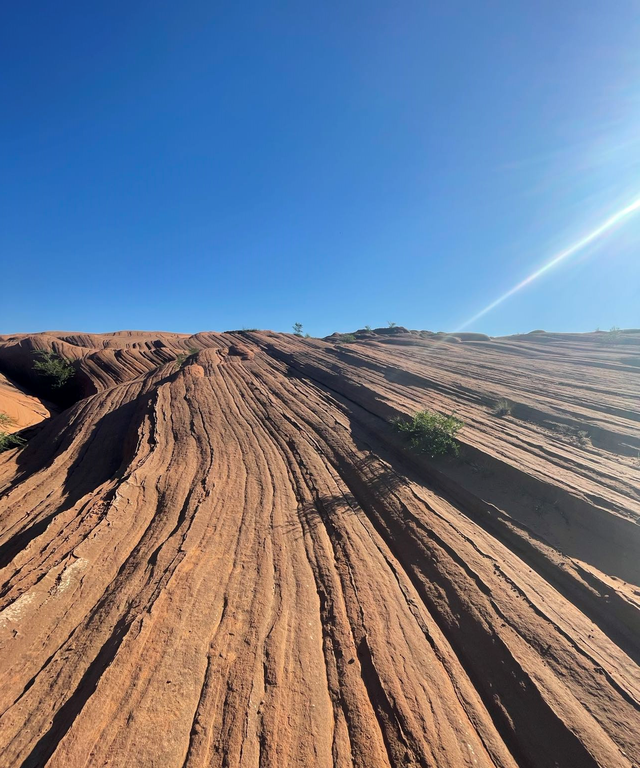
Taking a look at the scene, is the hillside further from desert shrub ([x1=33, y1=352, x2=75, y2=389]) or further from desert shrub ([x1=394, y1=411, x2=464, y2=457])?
desert shrub ([x1=33, y1=352, x2=75, y2=389])

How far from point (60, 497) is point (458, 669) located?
8916mm

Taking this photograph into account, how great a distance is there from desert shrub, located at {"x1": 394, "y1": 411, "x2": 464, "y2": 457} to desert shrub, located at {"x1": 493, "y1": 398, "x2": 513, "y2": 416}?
2783 mm

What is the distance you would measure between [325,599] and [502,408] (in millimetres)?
9764

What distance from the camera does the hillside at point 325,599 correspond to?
10.1 ft

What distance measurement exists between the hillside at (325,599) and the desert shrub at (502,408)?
1046mm

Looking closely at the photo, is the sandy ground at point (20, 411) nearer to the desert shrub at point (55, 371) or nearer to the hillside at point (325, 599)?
the desert shrub at point (55, 371)

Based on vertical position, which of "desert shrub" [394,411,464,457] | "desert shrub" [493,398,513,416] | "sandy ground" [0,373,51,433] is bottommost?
"sandy ground" [0,373,51,433]

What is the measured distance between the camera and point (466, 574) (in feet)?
16.5

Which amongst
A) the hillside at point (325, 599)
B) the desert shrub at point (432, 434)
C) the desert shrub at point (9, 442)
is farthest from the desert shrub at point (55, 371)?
the desert shrub at point (432, 434)

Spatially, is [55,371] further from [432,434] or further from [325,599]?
[325,599]

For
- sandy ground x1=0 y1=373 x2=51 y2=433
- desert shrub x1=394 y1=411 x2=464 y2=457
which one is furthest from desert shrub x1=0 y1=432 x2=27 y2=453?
desert shrub x1=394 y1=411 x2=464 y2=457

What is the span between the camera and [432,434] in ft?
30.1

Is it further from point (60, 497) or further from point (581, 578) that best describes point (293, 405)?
point (581, 578)

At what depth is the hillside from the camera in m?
3.07
